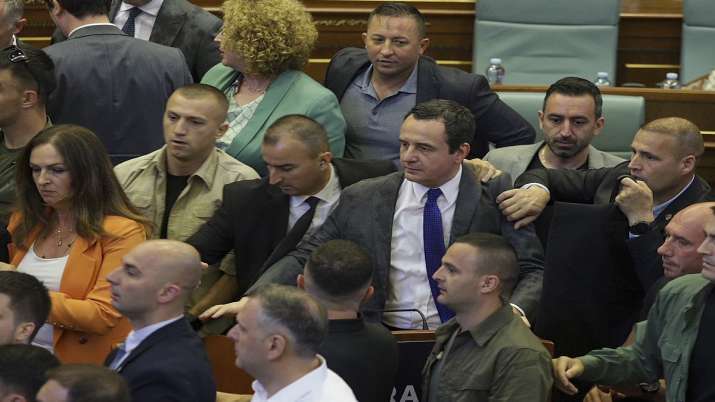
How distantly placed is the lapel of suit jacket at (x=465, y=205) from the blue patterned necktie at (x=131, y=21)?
1354mm

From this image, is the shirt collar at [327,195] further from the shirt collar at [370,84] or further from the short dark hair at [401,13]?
the short dark hair at [401,13]

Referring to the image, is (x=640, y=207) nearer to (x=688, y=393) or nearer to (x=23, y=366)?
(x=688, y=393)

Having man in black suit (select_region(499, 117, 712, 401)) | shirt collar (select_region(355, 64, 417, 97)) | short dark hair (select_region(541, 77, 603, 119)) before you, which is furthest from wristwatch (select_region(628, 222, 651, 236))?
shirt collar (select_region(355, 64, 417, 97))

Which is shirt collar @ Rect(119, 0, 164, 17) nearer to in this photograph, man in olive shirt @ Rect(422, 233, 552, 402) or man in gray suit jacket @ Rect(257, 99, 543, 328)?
man in gray suit jacket @ Rect(257, 99, 543, 328)

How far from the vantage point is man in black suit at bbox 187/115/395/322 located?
11.0ft

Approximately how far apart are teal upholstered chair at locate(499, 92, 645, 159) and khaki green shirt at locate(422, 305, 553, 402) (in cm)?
147

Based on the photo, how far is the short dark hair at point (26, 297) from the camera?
2.81 metres

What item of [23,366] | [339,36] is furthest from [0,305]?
[339,36]

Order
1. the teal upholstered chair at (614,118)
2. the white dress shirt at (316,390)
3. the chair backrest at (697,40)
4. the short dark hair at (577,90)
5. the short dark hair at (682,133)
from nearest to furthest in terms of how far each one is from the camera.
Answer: the white dress shirt at (316,390) → the short dark hair at (682,133) → the short dark hair at (577,90) → the teal upholstered chair at (614,118) → the chair backrest at (697,40)

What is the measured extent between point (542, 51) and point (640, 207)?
7.00 feet

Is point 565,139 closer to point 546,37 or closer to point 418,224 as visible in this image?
point 418,224

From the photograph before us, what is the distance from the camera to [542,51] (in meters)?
5.32

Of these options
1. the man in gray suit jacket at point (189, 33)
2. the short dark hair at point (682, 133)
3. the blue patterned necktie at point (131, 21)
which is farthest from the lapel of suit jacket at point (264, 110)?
the short dark hair at point (682, 133)

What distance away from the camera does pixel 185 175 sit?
3496 millimetres
